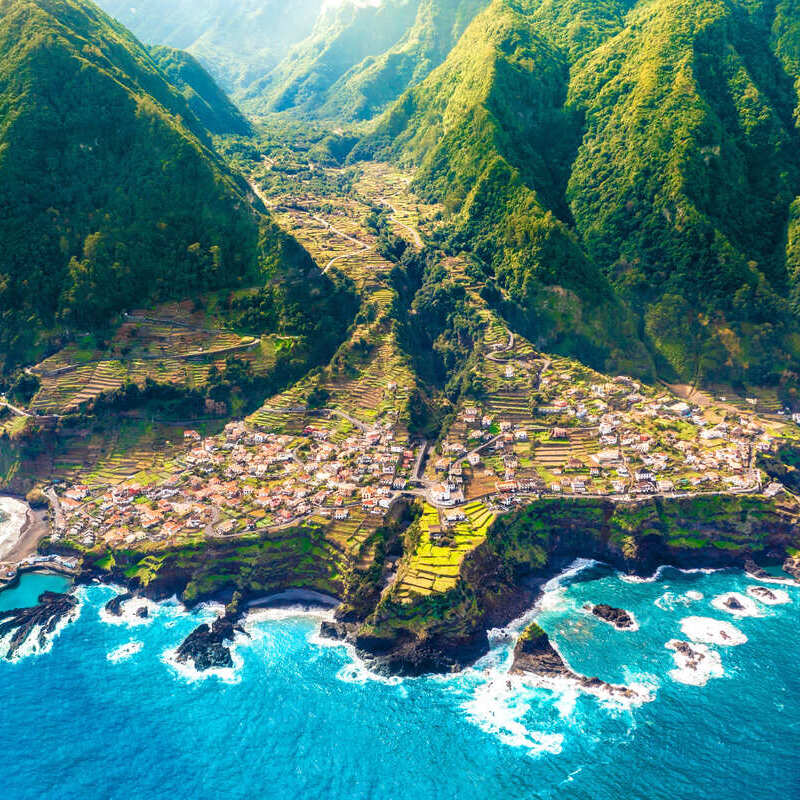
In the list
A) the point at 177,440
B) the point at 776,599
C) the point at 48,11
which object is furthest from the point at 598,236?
the point at 48,11

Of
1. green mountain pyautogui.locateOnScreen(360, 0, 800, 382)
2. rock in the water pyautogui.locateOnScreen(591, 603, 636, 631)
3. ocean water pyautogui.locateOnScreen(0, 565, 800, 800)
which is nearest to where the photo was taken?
ocean water pyautogui.locateOnScreen(0, 565, 800, 800)

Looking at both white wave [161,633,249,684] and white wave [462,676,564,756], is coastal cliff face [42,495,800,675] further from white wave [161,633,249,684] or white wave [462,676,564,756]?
white wave [161,633,249,684]

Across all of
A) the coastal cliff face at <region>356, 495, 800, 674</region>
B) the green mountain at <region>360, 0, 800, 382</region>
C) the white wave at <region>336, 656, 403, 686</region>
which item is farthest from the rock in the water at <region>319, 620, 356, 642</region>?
the green mountain at <region>360, 0, 800, 382</region>

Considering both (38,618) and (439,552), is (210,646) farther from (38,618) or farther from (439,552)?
(439,552)

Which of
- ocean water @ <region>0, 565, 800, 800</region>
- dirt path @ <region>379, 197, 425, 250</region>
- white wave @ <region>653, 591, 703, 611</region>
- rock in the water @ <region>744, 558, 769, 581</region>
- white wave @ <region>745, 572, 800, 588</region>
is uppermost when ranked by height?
dirt path @ <region>379, 197, 425, 250</region>

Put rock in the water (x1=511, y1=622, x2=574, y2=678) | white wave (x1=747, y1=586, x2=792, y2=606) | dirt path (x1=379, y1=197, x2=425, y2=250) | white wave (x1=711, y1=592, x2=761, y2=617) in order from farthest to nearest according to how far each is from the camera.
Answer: dirt path (x1=379, y1=197, x2=425, y2=250) → white wave (x1=747, y1=586, x2=792, y2=606) → white wave (x1=711, y1=592, x2=761, y2=617) → rock in the water (x1=511, y1=622, x2=574, y2=678)

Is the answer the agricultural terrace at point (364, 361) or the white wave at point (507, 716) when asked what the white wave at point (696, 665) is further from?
the agricultural terrace at point (364, 361)

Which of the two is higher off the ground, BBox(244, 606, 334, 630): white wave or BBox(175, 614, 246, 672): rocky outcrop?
BBox(244, 606, 334, 630): white wave
